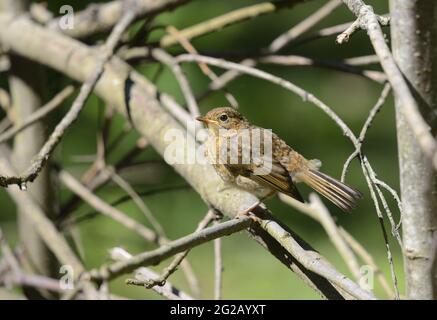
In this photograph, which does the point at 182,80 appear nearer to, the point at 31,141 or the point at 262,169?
the point at 262,169

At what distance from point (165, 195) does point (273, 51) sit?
7.29ft

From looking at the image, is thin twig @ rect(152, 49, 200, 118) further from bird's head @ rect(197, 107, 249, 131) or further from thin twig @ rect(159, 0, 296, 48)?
bird's head @ rect(197, 107, 249, 131)

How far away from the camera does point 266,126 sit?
5.13m

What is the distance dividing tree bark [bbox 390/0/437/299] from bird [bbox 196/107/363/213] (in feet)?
3.72

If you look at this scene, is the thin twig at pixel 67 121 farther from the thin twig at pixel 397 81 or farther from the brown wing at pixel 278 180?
the thin twig at pixel 397 81

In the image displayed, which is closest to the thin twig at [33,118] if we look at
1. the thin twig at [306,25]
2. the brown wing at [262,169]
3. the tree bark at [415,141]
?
the brown wing at [262,169]

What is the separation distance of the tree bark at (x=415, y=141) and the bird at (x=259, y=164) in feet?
3.72

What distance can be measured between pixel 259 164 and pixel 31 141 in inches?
40.9

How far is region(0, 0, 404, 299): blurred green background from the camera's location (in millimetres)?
4598

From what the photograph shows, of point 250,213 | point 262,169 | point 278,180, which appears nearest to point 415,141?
point 250,213

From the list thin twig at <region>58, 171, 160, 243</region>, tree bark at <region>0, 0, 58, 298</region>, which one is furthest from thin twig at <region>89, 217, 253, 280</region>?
tree bark at <region>0, 0, 58, 298</region>

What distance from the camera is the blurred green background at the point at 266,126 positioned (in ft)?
15.1
